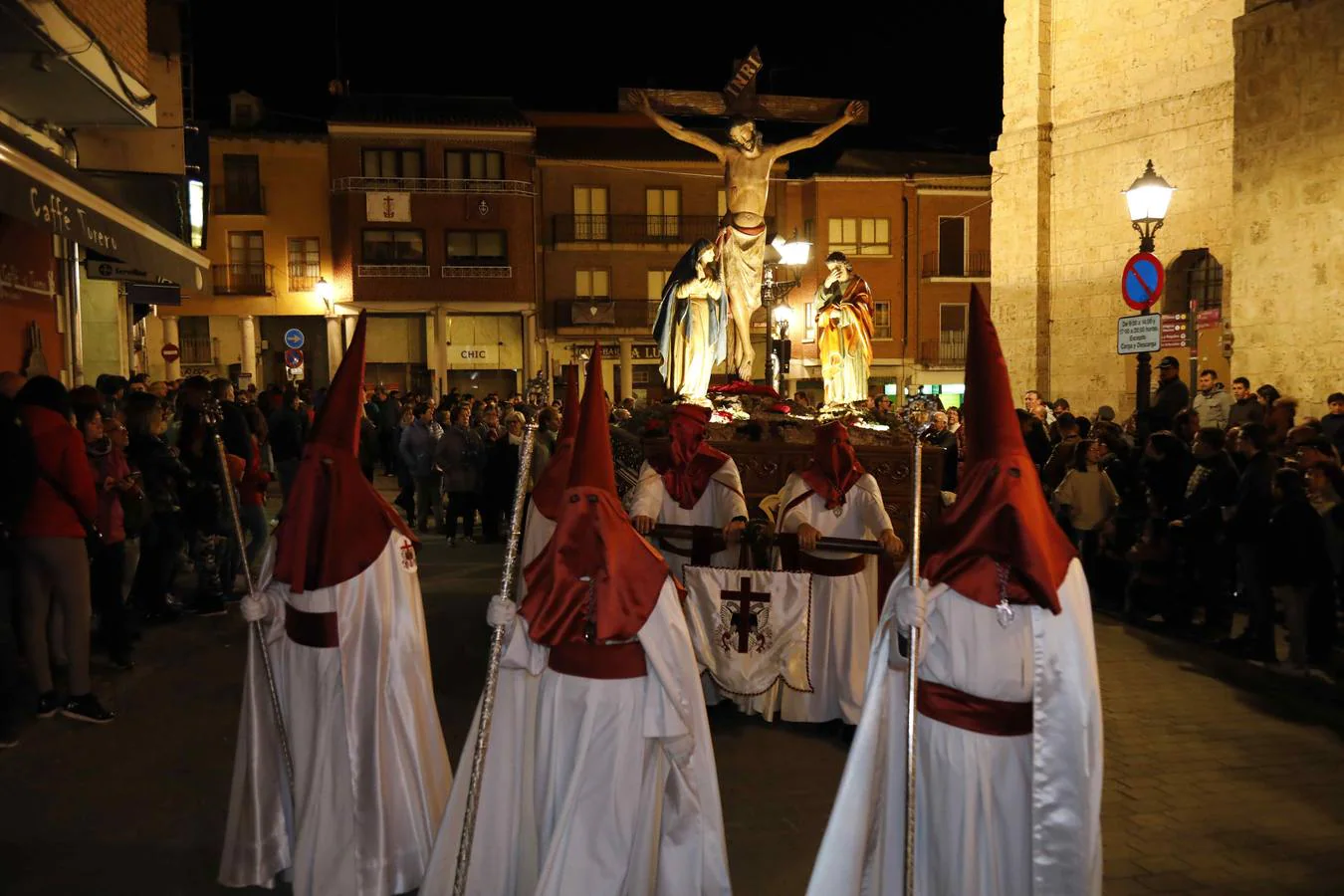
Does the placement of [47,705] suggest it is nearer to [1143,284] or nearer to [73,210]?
[73,210]

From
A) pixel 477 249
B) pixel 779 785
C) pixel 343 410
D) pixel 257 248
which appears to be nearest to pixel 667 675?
pixel 343 410

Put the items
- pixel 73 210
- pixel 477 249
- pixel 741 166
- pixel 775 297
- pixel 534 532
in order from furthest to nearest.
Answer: pixel 477 249 → pixel 775 297 → pixel 741 166 → pixel 73 210 → pixel 534 532

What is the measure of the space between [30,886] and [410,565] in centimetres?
219

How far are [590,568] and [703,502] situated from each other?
11.5 ft

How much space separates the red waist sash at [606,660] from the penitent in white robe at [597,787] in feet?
0.11

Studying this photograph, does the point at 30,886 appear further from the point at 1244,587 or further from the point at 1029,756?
the point at 1244,587

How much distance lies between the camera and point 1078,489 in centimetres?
1072

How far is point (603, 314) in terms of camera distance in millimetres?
39656

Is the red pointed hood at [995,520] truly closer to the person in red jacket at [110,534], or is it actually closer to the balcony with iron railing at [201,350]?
the person in red jacket at [110,534]

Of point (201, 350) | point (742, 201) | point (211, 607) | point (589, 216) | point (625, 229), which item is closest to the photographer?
point (211, 607)

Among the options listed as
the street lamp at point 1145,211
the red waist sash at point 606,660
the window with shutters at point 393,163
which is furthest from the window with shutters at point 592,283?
the red waist sash at point 606,660

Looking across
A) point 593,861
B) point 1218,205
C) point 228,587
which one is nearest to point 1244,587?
point 593,861

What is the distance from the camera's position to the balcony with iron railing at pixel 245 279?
37.9 meters

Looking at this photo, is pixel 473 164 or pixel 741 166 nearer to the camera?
pixel 741 166
